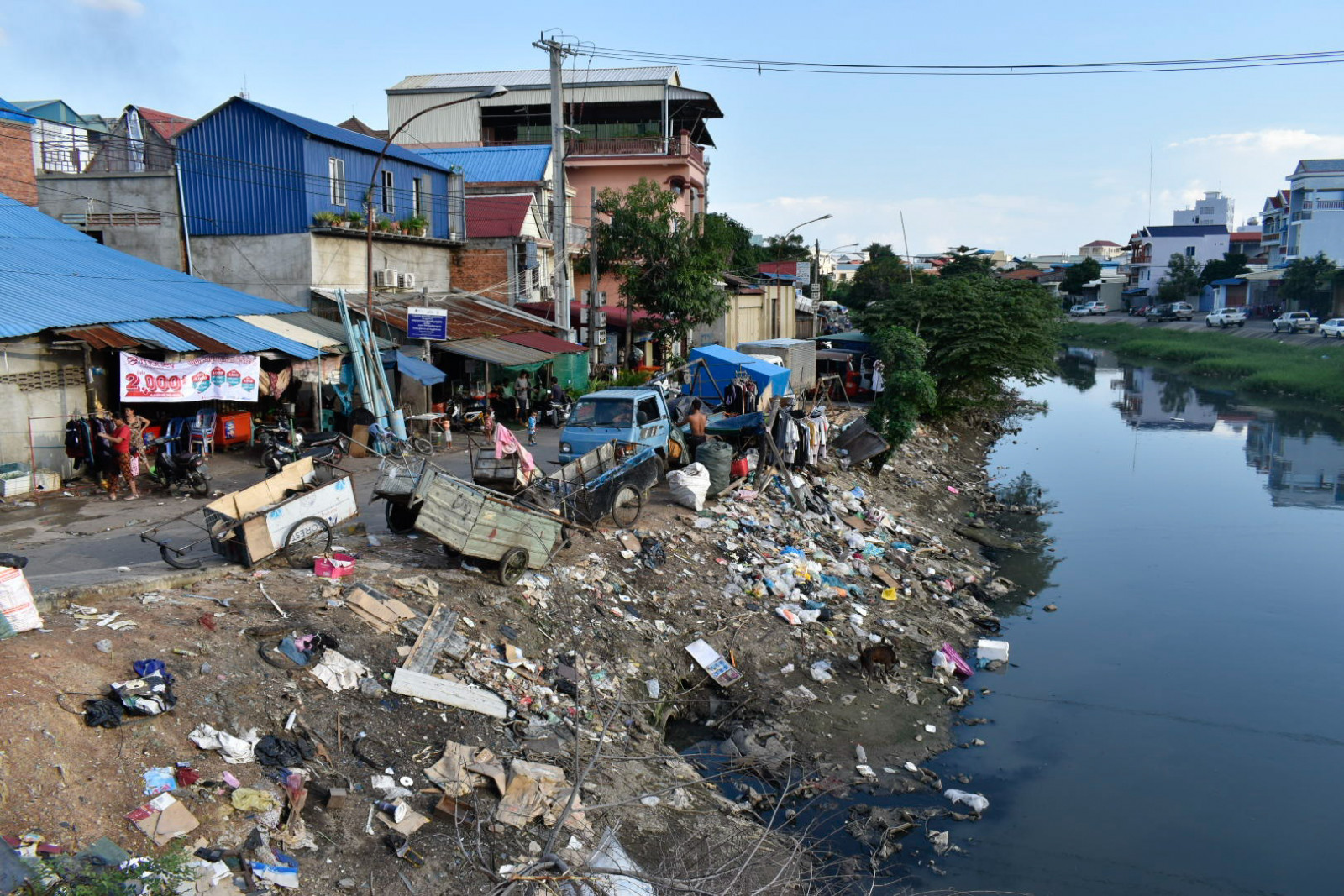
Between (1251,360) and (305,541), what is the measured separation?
47.9m

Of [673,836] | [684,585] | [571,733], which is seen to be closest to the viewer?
[673,836]

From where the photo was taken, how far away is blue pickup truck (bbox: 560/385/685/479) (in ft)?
46.4

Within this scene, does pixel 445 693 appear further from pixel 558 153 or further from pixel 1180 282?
pixel 1180 282

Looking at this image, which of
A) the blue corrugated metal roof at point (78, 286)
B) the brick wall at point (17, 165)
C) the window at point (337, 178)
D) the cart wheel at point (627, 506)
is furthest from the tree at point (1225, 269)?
the brick wall at point (17, 165)

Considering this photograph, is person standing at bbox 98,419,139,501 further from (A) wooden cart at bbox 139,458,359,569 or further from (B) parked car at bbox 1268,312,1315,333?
(B) parked car at bbox 1268,312,1315,333

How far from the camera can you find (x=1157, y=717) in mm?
10852

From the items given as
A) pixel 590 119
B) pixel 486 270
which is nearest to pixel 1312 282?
pixel 590 119

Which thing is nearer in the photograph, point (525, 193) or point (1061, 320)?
Answer: point (525, 193)

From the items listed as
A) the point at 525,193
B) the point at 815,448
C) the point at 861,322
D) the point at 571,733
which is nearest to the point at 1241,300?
the point at 861,322

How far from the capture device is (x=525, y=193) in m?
30.0

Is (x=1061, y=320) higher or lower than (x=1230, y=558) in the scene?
higher

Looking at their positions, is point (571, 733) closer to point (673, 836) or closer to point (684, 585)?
point (673, 836)

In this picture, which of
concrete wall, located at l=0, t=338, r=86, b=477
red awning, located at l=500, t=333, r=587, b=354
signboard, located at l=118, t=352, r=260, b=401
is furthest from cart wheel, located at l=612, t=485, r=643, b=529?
red awning, located at l=500, t=333, r=587, b=354

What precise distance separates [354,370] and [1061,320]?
26.8m
